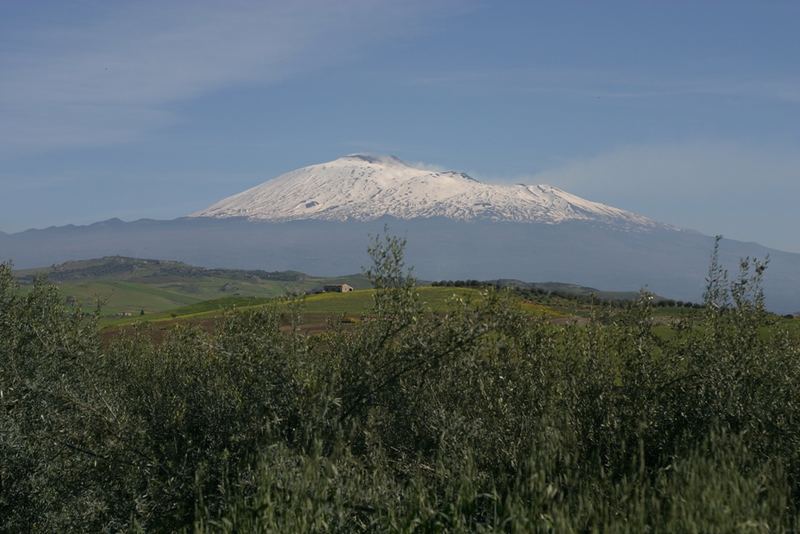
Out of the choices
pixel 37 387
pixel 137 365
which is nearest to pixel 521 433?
pixel 37 387

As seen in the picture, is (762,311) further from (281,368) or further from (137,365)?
(137,365)

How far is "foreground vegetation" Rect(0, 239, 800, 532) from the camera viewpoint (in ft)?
41.1

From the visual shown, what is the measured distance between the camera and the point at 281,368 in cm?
1430

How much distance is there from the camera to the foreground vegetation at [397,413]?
41.1ft

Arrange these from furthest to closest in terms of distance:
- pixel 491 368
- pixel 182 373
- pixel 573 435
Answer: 1. pixel 182 373
2. pixel 491 368
3. pixel 573 435

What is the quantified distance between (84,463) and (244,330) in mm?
4048

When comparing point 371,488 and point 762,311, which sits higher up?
point 762,311

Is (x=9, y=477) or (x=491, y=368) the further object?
(x=491, y=368)

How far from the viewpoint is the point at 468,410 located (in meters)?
15.9

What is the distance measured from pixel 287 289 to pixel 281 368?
127 inches

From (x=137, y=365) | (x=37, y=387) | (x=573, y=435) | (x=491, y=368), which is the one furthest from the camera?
(x=137, y=365)

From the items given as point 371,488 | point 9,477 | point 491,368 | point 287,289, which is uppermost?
point 287,289

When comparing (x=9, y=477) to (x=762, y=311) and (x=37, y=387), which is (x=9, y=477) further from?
→ (x=762, y=311)

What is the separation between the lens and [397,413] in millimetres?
15812
